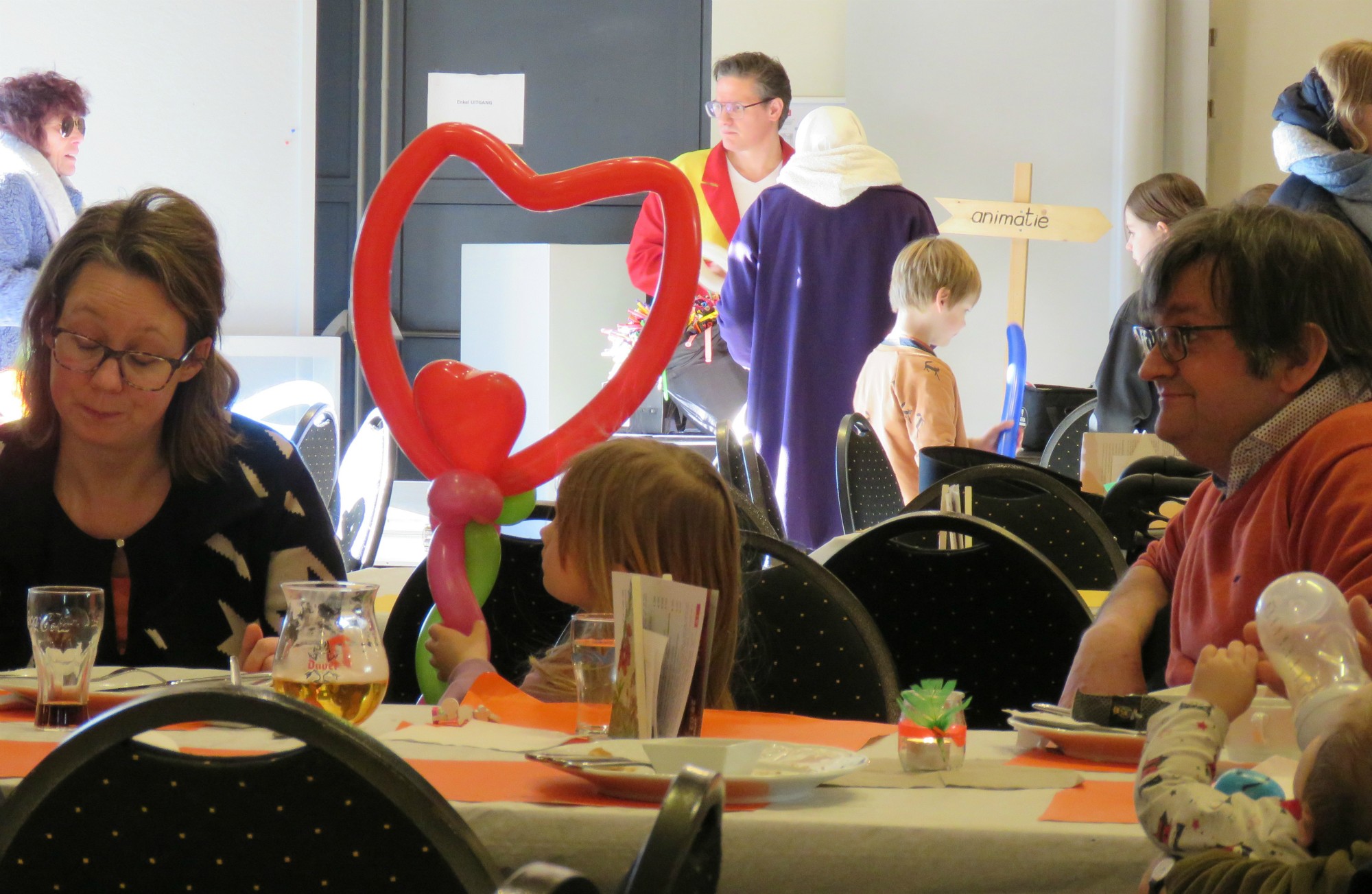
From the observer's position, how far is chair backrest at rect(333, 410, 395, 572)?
159 inches

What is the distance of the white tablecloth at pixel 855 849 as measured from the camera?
1.06 metres

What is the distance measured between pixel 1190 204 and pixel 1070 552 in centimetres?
172

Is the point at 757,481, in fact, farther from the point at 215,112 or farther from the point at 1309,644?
the point at 215,112

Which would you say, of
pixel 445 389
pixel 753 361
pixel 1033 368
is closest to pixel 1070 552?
pixel 445 389

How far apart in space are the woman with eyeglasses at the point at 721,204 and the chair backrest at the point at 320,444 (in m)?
1.60

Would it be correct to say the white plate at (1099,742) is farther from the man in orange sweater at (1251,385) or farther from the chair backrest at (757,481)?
the chair backrest at (757,481)

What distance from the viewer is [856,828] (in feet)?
3.50

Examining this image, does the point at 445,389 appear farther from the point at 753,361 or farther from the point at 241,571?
the point at 753,361

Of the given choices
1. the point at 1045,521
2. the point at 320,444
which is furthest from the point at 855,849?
the point at 320,444

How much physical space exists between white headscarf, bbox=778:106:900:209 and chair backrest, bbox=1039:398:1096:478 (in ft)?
3.30

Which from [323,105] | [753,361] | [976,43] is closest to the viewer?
[753,361]

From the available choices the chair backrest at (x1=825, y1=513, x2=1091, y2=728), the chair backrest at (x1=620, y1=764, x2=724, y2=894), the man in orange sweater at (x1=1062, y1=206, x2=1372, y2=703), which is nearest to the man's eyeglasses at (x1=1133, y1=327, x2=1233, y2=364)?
the man in orange sweater at (x1=1062, y1=206, x2=1372, y2=703)

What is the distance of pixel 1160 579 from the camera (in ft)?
6.51

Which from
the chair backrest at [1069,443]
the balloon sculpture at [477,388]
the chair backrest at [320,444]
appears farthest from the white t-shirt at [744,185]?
the balloon sculpture at [477,388]
